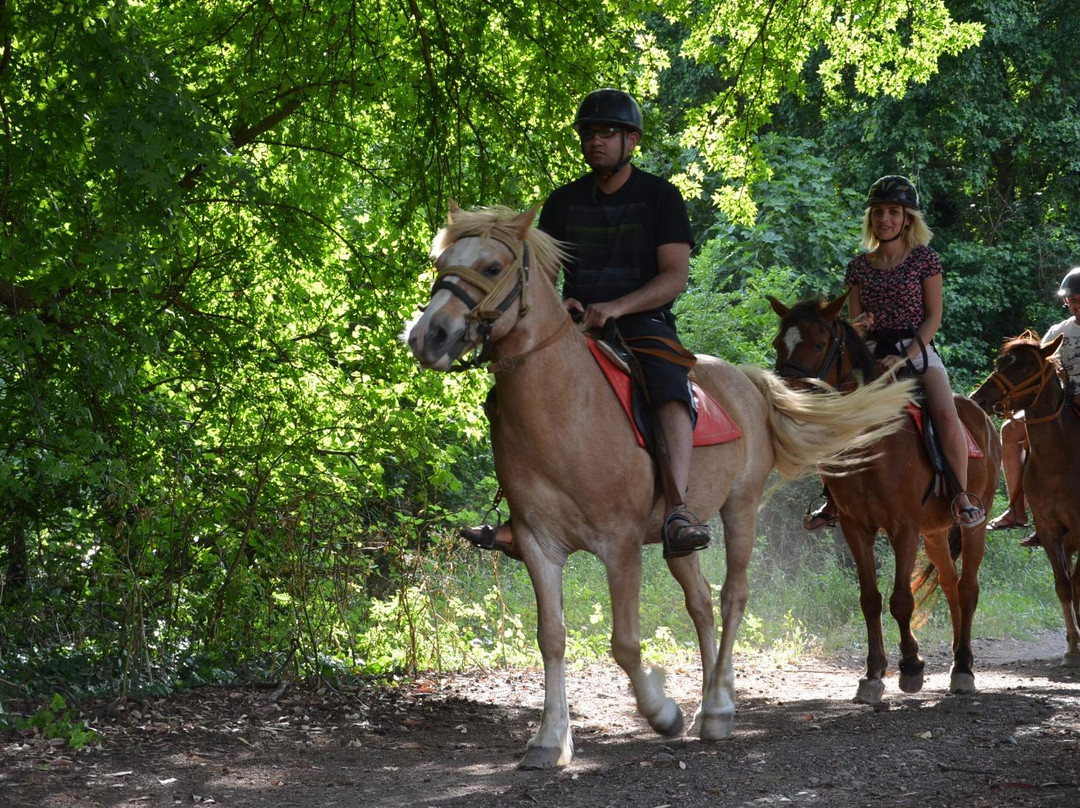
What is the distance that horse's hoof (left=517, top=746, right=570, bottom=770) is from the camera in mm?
5617

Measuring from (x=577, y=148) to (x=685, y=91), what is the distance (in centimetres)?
1424

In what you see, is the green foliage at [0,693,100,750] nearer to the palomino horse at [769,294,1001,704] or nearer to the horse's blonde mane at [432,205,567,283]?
the horse's blonde mane at [432,205,567,283]

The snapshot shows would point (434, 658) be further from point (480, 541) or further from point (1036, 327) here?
point (1036, 327)

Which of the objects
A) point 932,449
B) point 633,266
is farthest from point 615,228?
point 932,449

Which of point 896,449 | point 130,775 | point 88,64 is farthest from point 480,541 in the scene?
point 896,449

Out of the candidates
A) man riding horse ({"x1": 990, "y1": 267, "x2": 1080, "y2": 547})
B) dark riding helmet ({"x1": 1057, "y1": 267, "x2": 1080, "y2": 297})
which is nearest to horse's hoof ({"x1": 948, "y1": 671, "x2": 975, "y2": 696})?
man riding horse ({"x1": 990, "y1": 267, "x2": 1080, "y2": 547})

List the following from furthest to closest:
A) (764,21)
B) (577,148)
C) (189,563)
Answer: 1. (764,21)
2. (577,148)
3. (189,563)

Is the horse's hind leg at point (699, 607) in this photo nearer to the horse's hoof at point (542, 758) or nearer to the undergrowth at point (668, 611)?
the horse's hoof at point (542, 758)

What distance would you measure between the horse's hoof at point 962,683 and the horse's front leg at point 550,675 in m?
3.85

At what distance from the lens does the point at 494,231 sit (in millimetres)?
5379

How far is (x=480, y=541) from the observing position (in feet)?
19.6

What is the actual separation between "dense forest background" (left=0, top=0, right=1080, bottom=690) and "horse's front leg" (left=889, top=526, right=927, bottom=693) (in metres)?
3.36

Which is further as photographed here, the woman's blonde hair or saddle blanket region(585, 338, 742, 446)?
the woman's blonde hair

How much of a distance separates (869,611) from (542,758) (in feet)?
11.3
